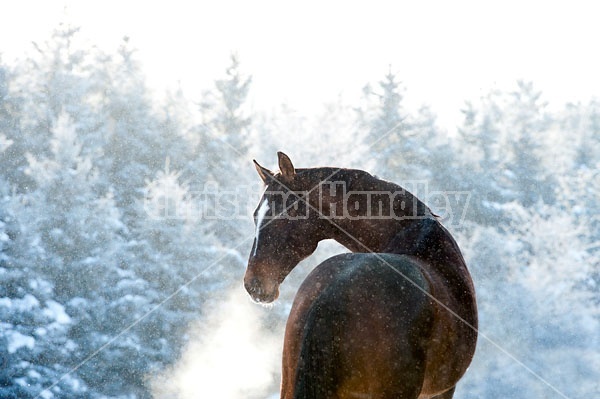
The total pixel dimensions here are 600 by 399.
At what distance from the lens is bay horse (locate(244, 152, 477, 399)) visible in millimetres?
2285

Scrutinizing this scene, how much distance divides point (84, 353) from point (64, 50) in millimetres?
16443

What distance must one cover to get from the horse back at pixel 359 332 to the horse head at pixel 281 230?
1.82 ft

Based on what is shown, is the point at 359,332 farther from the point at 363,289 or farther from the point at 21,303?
the point at 21,303

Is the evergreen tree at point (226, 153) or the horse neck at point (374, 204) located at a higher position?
the horse neck at point (374, 204)

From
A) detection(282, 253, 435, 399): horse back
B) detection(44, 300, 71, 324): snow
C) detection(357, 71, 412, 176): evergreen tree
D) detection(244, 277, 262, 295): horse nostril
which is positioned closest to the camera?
detection(282, 253, 435, 399): horse back

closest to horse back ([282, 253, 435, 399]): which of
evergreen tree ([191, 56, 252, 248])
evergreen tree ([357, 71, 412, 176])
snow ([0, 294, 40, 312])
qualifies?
snow ([0, 294, 40, 312])

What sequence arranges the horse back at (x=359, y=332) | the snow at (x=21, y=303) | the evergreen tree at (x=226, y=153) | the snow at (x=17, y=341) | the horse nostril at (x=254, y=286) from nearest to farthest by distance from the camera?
1. the horse back at (x=359, y=332)
2. the horse nostril at (x=254, y=286)
3. the snow at (x=17, y=341)
4. the snow at (x=21, y=303)
5. the evergreen tree at (x=226, y=153)

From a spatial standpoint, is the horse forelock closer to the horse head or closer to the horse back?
the horse head

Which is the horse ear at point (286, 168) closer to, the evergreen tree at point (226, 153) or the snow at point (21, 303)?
the snow at point (21, 303)

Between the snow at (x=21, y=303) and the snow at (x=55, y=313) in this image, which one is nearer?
the snow at (x=21, y=303)

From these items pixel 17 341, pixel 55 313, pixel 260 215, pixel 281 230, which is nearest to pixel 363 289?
pixel 281 230

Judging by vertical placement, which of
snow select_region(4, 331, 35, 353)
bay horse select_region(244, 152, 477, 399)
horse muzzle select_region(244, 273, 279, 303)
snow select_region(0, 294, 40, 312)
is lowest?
snow select_region(4, 331, 35, 353)

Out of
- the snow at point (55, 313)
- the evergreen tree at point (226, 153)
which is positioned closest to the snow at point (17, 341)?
the snow at point (55, 313)

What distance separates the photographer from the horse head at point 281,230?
3047mm
